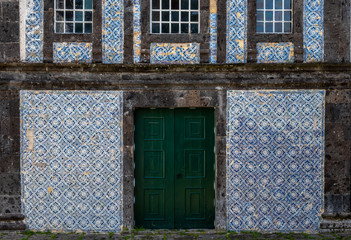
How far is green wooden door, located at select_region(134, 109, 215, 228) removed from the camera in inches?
226

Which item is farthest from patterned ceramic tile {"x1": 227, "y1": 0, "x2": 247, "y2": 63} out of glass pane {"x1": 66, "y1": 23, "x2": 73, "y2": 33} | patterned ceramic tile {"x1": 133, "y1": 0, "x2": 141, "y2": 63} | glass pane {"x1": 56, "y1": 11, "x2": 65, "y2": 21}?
glass pane {"x1": 56, "y1": 11, "x2": 65, "y2": 21}

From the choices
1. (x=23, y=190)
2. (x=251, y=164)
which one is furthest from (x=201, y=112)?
(x=23, y=190)

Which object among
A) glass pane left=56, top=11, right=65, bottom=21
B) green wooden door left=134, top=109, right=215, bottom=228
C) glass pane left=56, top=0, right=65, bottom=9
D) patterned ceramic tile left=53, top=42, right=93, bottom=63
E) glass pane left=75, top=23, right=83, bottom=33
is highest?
glass pane left=56, top=0, right=65, bottom=9

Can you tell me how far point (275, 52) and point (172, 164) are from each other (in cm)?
243

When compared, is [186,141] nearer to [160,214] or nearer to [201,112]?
[201,112]

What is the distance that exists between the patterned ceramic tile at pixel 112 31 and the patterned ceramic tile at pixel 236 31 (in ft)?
5.57

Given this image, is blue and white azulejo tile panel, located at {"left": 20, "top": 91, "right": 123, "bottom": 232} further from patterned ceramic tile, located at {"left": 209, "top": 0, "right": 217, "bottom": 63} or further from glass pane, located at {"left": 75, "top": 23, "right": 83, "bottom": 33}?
patterned ceramic tile, located at {"left": 209, "top": 0, "right": 217, "bottom": 63}

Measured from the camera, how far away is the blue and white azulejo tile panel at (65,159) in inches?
219

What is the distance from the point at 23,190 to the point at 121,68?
246 centimetres

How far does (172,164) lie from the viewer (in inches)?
226

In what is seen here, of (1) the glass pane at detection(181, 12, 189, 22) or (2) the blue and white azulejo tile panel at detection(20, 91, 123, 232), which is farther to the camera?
(1) the glass pane at detection(181, 12, 189, 22)

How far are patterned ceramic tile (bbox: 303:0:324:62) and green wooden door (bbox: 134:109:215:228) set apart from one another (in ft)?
6.00

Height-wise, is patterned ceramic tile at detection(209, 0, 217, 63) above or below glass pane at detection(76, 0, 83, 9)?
below

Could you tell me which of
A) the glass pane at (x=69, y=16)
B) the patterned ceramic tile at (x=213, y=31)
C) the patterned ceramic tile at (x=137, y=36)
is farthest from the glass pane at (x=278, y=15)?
the glass pane at (x=69, y=16)
